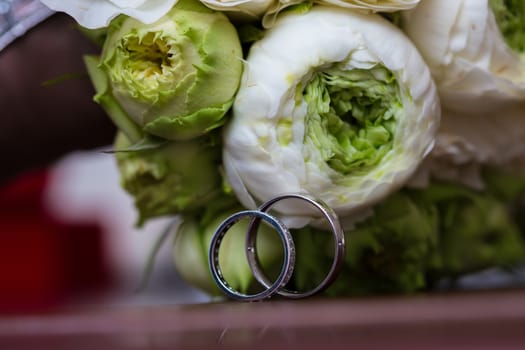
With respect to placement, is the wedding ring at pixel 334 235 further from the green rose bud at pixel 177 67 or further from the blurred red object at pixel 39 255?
the blurred red object at pixel 39 255

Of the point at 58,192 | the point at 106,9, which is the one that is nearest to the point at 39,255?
the point at 58,192

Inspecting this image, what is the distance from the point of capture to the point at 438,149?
387 millimetres

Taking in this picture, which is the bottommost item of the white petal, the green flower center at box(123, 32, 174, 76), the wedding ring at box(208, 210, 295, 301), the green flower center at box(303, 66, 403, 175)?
the wedding ring at box(208, 210, 295, 301)

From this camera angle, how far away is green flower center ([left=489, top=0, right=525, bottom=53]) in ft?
1.23

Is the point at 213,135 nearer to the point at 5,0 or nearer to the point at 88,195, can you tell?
the point at 5,0

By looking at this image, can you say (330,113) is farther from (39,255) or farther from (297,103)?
(39,255)

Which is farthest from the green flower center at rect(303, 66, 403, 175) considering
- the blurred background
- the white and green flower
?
the blurred background

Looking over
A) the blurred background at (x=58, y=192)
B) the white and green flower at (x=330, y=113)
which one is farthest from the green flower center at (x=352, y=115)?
the blurred background at (x=58, y=192)

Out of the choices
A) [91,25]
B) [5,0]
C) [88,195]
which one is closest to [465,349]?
[91,25]

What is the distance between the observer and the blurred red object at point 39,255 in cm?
80

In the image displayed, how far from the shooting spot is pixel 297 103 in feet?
1.04

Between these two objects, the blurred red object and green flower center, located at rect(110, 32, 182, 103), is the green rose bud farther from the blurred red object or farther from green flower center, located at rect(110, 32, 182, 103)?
the blurred red object

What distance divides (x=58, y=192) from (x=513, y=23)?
64cm

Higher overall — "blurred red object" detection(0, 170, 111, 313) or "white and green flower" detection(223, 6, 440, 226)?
"white and green flower" detection(223, 6, 440, 226)
